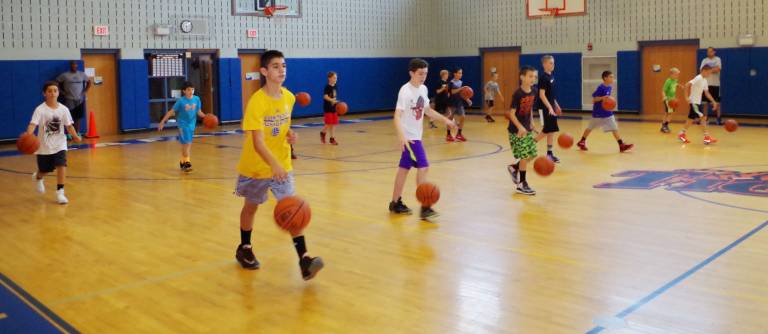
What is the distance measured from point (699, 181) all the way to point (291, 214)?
662cm

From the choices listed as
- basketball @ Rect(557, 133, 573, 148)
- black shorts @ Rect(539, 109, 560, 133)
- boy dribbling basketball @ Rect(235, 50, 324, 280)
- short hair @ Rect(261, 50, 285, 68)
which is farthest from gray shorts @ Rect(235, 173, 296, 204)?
black shorts @ Rect(539, 109, 560, 133)

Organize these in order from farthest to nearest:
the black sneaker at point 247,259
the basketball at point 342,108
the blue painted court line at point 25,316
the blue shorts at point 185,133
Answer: the basketball at point 342,108 → the blue shorts at point 185,133 → the black sneaker at point 247,259 → the blue painted court line at point 25,316

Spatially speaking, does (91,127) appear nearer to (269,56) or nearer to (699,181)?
(699,181)

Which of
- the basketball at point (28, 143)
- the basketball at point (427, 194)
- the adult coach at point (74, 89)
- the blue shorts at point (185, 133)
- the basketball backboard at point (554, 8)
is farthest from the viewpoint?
the basketball backboard at point (554, 8)

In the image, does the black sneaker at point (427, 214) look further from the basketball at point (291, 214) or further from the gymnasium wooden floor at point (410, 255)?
the basketball at point (291, 214)

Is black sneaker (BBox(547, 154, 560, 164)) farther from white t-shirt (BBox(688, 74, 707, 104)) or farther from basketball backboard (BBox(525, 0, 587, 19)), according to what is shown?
basketball backboard (BBox(525, 0, 587, 19))

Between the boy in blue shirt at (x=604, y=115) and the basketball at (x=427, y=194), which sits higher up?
the boy in blue shirt at (x=604, y=115)

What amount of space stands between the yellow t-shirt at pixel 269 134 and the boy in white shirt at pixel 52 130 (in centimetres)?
407

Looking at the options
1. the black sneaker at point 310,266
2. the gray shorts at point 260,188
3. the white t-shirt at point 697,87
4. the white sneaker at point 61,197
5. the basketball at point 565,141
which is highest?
the white t-shirt at point 697,87

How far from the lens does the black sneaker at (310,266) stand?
576 cm

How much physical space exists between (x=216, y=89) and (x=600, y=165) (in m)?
12.9

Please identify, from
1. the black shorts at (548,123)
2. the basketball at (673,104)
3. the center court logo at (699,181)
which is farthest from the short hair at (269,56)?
the basketball at (673,104)

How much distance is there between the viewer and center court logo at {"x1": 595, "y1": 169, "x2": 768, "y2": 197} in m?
9.51

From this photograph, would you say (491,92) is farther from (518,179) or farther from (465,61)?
(518,179)
